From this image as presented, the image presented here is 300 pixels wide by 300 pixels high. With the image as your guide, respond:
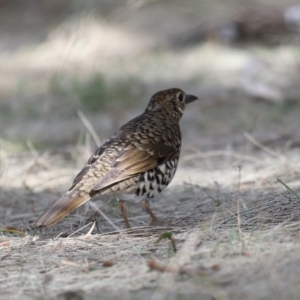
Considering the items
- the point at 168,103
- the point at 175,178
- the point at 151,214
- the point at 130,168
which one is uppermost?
the point at 168,103

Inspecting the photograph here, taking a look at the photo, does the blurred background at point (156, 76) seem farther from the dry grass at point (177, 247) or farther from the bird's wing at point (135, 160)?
→ the bird's wing at point (135, 160)

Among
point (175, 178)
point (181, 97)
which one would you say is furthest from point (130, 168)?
point (175, 178)

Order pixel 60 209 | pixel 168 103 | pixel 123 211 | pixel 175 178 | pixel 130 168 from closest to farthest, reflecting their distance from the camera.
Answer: pixel 60 209, pixel 130 168, pixel 123 211, pixel 168 103, pixel 175 178

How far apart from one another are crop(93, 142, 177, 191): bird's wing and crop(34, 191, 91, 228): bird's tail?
140 mm

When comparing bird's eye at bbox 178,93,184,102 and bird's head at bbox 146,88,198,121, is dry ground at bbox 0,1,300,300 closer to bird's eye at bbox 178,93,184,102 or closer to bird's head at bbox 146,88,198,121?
bird's head at bbox 146,88,198,121

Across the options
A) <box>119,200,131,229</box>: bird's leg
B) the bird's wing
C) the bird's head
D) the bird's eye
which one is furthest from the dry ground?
the bird's eye

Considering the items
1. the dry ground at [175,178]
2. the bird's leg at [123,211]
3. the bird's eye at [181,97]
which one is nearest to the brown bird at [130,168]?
the bird's leg at [123,211]

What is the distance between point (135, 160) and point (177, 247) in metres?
1.23

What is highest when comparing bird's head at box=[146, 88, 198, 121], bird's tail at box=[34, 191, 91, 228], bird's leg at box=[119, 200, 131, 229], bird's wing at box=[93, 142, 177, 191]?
bird's head at box=[146, 88, 198, 121]

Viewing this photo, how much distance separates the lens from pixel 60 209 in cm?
444

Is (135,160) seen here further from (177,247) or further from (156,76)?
(156,76)

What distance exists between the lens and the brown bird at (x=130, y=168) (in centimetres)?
456

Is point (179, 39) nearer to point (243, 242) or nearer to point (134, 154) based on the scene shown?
point (134, 154)

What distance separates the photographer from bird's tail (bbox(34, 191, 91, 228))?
4.34m
